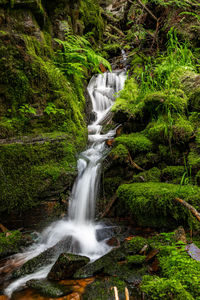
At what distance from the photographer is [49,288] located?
2.29 metres

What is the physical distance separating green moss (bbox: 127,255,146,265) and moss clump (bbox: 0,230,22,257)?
174 centimetres

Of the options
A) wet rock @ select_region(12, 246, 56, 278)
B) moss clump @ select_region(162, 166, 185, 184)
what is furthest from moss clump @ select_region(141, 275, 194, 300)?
moss clump @ select_region(162, 166, 185, 184)

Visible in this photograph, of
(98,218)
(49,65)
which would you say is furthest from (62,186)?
(49,65)

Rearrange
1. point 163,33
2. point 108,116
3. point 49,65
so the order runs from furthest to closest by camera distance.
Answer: point 163,33 → point 108,116 → point 49,65

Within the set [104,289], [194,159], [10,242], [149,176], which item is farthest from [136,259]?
[194,159]

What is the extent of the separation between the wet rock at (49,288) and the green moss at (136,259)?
766 mm

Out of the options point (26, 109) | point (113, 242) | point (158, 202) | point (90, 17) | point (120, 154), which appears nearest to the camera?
point (158, 202)

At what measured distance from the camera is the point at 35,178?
12.5ft

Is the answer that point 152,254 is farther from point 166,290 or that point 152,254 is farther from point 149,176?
point 149,176

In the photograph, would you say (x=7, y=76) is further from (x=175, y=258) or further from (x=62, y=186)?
(x=175, y=258)

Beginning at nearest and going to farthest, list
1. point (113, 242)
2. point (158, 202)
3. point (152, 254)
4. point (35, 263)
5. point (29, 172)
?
point (152, 254)
point (35, 263)
point (158, 202)
point (113, 242)
point (29, 172)

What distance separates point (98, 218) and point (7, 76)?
3409mm

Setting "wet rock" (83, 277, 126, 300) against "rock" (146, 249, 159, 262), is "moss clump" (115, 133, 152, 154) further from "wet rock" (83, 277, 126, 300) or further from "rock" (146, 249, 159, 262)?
"wet rock" (83, 277, 126, 300)

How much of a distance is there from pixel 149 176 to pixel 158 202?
0.99m
